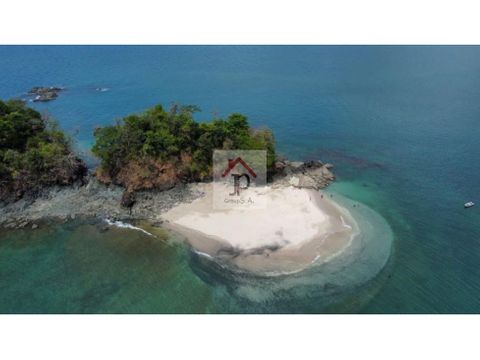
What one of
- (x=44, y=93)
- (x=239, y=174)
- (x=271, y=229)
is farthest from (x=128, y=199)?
A: (x=44, y=93)

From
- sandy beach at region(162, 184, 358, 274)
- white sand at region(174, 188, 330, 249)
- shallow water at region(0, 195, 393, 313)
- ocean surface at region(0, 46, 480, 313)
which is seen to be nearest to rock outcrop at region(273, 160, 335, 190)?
sandy beach at region(162, 184, 358, 274)

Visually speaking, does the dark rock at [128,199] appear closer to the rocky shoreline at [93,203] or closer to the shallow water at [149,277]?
the rocky shoreline at [93,203]

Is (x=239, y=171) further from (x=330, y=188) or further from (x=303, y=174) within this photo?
(x=330, y=188)

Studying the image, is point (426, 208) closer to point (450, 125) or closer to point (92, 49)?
point (450, 125)

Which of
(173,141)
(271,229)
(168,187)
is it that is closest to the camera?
(271,229)

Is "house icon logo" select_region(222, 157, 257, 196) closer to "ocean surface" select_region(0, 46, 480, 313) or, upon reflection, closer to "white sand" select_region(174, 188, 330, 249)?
"white sand" select_region(174, 188, 330, 249)

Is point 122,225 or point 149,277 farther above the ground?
point 122,225

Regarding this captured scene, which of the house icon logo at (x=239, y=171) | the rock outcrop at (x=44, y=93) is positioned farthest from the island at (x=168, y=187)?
the rock outcrop at (x=44, y=93)
